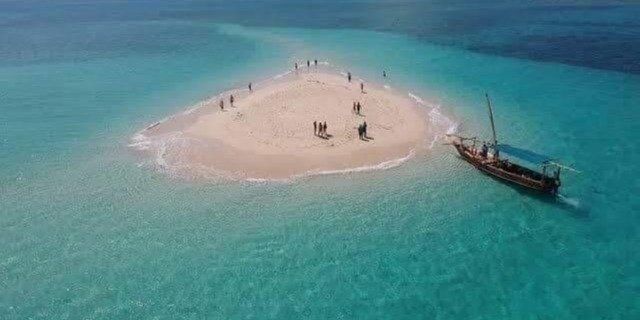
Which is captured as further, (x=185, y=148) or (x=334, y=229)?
(x=185, y=148)

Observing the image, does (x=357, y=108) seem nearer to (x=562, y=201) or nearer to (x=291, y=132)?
(x=291, y=132)

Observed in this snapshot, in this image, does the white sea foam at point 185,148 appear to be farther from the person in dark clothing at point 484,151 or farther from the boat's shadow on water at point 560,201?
the boat's shadow on water at point 560,201

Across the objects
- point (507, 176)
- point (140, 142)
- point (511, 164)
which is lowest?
point (140, 142)

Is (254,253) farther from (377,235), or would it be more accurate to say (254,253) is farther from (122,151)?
(122,151)

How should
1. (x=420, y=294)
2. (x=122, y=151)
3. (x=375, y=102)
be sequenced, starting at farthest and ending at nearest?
(x=375, y=102), (x=122, y=151), (x=420, y=294)

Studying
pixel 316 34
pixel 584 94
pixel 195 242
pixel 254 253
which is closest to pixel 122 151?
pixel 195 242

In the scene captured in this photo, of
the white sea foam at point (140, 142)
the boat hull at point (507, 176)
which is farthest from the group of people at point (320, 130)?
the white sea foam at point (140, 142)

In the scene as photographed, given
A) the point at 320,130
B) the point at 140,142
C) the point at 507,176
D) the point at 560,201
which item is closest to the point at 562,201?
the point at 560,201

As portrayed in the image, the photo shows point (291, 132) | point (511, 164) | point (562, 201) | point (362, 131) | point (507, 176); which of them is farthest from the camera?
point (291, 132)
